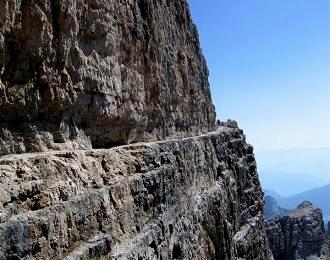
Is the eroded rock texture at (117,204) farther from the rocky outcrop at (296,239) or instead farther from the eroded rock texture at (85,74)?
the rocky outcrop at (296,239)

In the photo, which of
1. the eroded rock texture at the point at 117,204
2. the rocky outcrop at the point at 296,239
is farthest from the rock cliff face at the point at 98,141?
the rocky outcrop at the point at 296,239

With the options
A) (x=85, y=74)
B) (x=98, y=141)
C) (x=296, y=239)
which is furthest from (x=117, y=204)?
(x=296, y=239)

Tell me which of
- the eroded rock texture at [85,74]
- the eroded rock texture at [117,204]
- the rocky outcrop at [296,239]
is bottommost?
the rocky outcrop at [296,239]

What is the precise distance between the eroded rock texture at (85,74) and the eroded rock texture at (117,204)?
0.94 meters

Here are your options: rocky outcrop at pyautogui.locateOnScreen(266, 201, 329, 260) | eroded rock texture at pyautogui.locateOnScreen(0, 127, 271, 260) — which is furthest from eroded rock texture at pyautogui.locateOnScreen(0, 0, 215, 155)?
rocky outcrop at pyautogui.locateOnScreen(266, 201, 329, 260)

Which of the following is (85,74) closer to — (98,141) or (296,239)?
(98,141)

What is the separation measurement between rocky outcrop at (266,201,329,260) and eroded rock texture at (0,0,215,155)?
150 feet

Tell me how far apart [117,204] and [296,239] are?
5500 cm

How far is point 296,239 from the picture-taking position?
61.7 meters

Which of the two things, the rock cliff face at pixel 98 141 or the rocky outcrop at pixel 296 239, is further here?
the rocky outcrop at pixel 296 239

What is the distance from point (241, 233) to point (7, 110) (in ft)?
70.4

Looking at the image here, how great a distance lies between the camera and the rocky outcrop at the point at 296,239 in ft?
202

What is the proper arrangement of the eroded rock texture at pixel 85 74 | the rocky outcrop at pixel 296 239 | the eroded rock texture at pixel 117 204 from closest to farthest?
the eroded rock texture at pixel 117 204
the eroded rock texture at pixel 85 74
the rocky outcrop at pixel 296 239

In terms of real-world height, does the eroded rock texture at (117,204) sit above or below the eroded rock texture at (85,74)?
below
